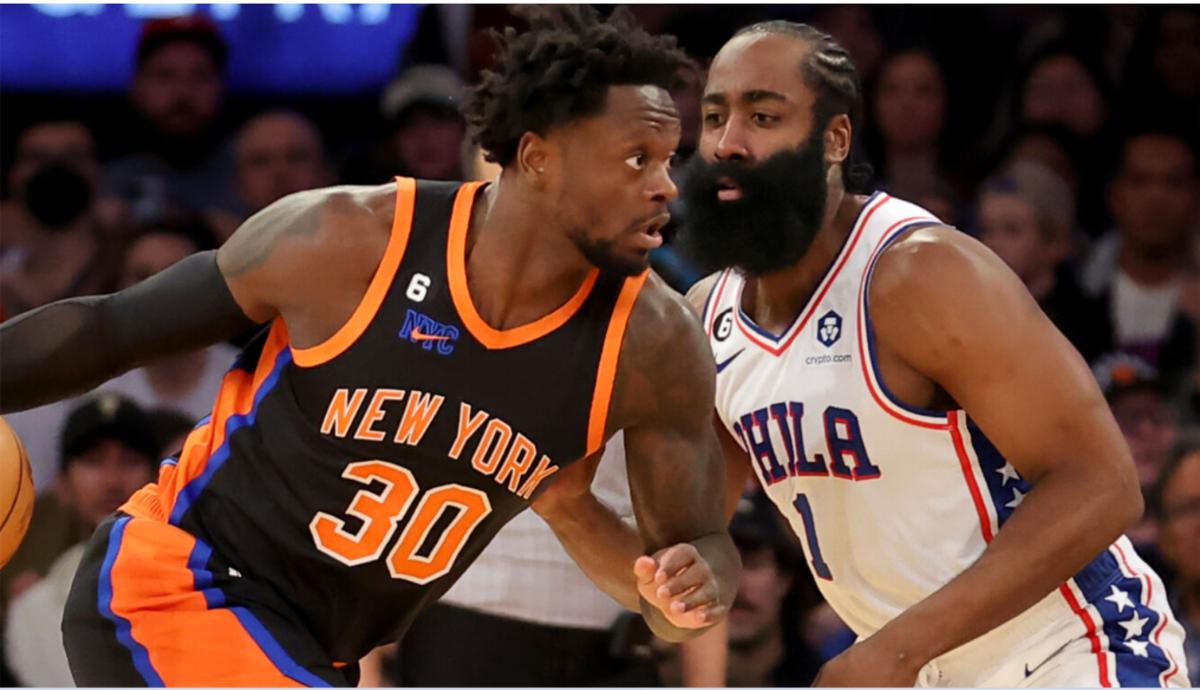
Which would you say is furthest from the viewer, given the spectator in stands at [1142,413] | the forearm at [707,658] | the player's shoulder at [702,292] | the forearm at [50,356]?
the spectator in stands at [1142,413]

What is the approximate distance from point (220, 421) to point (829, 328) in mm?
1192

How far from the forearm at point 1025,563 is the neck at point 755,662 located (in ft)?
7.44

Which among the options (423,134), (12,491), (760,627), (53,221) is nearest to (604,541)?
(12,491)

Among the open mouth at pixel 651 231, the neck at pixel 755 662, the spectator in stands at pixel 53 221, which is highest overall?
the open mouth at pixel 651 231

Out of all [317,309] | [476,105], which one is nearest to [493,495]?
[317,309]

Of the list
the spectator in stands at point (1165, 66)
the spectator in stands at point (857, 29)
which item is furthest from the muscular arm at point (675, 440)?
the spectator in stands at point (1165, 66)

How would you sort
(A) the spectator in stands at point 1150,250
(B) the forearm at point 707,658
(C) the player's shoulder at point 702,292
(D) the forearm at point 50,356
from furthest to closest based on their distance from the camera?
(A) the spectator in stands at point 1150,250 < (B) the forearm at point 707,658 < (C) the player's shoulder at point 702,292 < (D) the forearm at point 50,356

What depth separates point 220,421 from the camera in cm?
343

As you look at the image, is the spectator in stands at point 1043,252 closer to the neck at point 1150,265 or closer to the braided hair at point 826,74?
the neck at point 1150,265

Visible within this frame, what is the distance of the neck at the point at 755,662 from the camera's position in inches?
218

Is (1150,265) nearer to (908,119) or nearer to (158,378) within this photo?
(908,119)

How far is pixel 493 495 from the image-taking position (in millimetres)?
3387

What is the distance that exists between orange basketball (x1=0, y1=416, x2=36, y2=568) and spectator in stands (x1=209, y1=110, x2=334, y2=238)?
355 centimetres

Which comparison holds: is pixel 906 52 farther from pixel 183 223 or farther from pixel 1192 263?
pixel 183 223
